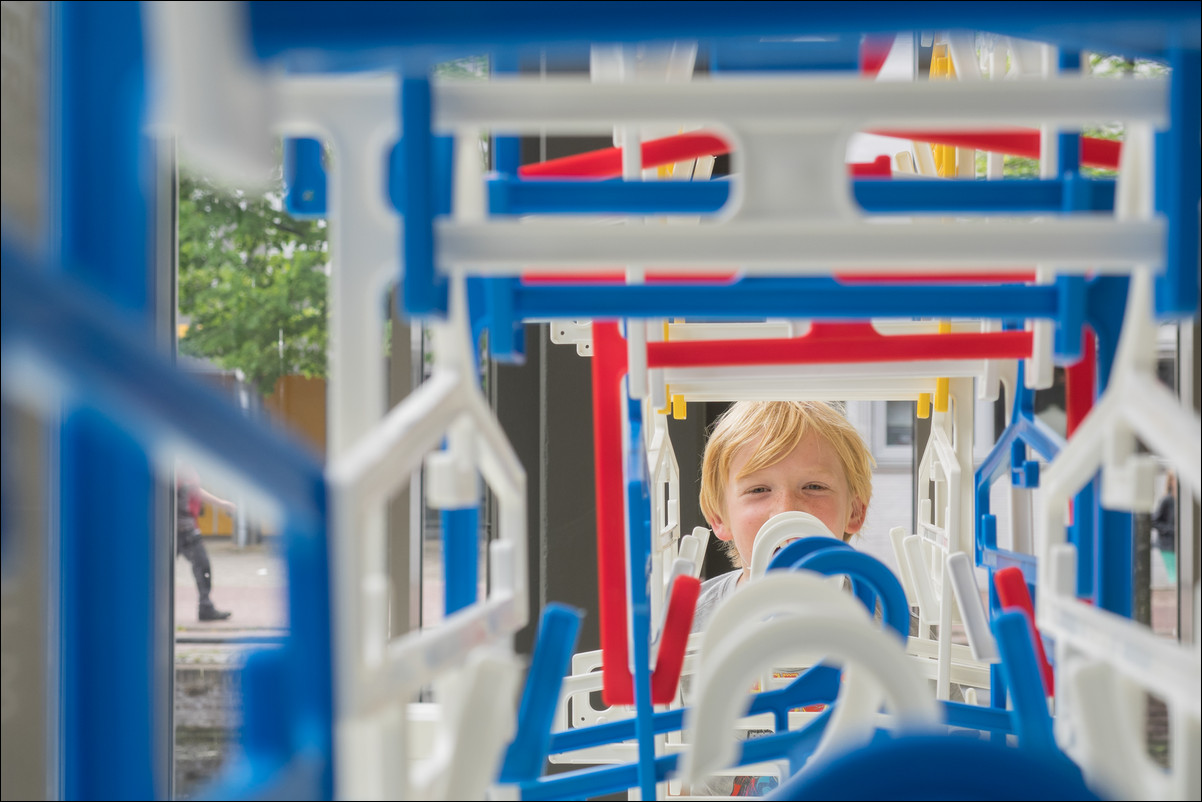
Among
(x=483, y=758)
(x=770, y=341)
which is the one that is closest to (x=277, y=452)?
(x=483, y=758)

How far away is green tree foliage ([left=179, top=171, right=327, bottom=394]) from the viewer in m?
2.64

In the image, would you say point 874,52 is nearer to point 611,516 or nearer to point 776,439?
point 611,516

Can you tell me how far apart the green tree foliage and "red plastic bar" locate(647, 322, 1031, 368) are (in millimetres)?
1623

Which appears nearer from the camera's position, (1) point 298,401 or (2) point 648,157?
(2) point 648,157

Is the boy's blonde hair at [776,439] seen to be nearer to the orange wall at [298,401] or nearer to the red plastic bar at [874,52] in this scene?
the orange wall at [298,401]

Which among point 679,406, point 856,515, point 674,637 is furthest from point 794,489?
point 674,637

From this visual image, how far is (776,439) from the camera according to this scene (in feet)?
7.22

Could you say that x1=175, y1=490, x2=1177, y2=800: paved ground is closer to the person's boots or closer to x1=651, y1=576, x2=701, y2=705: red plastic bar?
the person's boots

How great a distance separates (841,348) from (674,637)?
37 centimetres

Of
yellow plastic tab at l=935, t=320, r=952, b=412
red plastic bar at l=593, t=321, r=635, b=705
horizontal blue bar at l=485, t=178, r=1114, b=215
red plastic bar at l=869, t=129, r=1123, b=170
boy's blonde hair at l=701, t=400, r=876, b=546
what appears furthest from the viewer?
boy's blonde hair at l=701, t=400, r=876, b=546

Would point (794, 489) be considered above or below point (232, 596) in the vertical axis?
above

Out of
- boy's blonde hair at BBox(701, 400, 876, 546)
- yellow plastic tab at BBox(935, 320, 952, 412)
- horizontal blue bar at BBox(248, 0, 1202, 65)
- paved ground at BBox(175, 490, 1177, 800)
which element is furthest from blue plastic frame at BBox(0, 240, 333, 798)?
paved ground at BBox(175, 490, 1177, 800)

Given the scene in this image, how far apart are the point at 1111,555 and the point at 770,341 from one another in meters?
0.49

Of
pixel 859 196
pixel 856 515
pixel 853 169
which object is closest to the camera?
pixel 859 196
